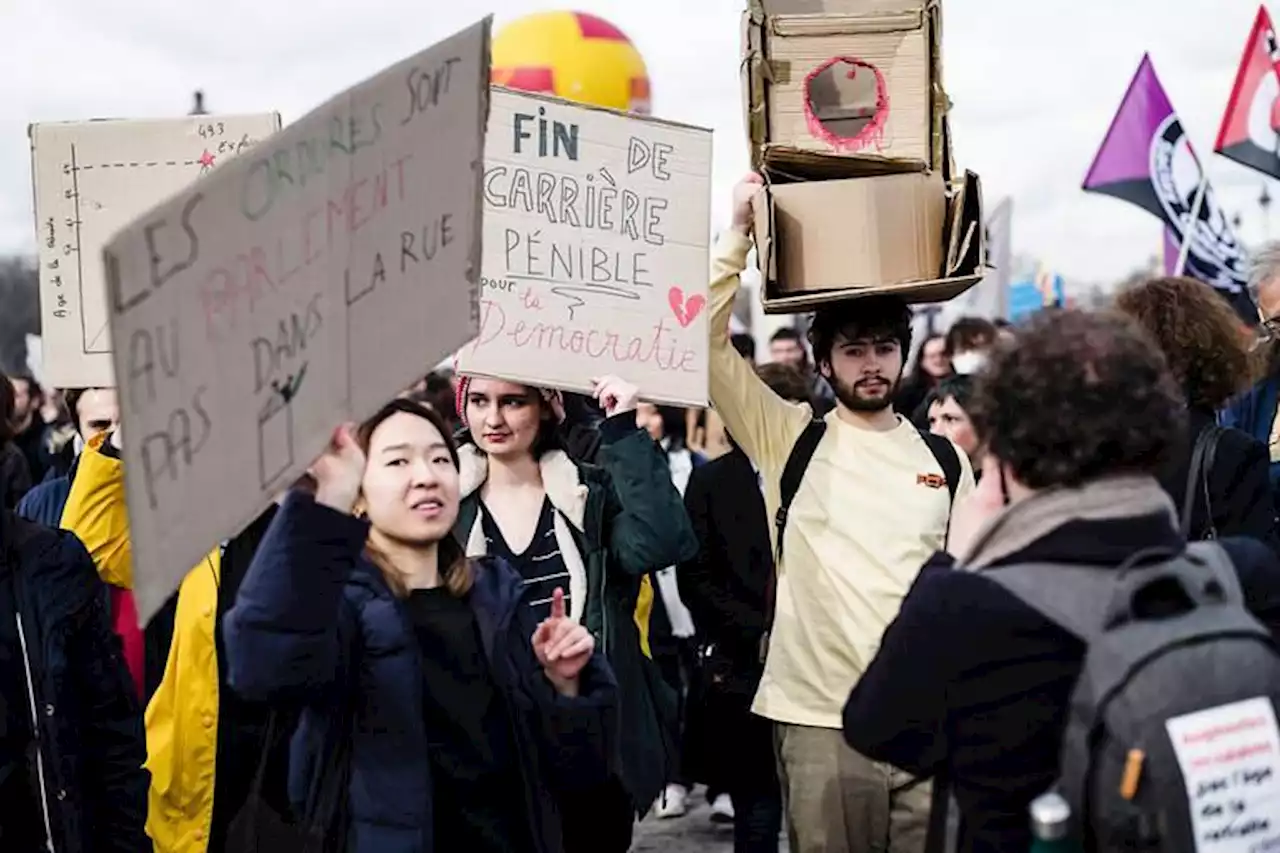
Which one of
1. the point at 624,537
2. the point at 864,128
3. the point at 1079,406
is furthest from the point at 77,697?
the point at 864,128

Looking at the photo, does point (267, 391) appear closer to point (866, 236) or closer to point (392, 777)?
point (392, 777)

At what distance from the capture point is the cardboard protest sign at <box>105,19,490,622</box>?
2152 mm

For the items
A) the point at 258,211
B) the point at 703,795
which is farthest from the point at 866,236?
the point at 703,795

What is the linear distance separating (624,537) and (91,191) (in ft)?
5.17

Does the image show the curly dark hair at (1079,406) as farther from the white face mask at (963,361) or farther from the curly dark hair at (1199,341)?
the white face mask at (963,361)

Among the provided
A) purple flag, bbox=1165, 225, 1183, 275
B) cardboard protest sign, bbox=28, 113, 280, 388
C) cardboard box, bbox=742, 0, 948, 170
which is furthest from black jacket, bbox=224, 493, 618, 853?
purple flag, bbox=1165, 225, 1183, 275

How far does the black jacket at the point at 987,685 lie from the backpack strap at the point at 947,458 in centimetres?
190

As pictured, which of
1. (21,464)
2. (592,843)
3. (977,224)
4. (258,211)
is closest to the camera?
(258,211)

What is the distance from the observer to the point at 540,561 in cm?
428

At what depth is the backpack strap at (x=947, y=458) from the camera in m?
4.36

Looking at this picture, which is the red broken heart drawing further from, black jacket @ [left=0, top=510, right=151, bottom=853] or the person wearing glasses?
the person wearing glasses

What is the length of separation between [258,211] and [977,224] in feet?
8.06

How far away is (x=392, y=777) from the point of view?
9.64ft

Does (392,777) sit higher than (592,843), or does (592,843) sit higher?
(392,777)
